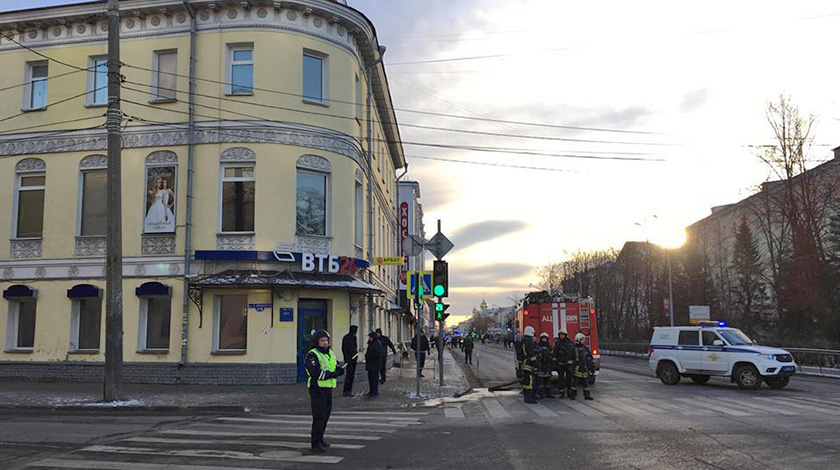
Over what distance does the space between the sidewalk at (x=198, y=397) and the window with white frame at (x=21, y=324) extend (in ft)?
5.16

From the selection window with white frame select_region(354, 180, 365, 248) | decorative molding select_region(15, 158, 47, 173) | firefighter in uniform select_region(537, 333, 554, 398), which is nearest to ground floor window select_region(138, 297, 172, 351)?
decorative molding select_region(15, 158, 47, 173)

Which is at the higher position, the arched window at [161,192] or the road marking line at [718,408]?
the arched window at [161,192]

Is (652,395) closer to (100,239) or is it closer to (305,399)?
(305,399)

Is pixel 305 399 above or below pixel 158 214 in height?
below

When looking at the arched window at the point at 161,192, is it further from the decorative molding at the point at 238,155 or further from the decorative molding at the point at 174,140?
the decorative molding at the point at 238,155

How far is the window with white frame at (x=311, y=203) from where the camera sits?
20375 mm

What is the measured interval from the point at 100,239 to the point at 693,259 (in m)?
64.3

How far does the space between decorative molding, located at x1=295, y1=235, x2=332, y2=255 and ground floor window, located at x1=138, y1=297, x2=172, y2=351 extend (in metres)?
4.32

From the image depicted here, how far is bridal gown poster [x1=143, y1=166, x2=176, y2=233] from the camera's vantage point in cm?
2000

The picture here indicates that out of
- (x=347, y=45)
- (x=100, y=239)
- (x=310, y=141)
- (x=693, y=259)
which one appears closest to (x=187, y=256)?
(x=100, y=239)

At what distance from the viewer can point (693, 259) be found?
70.4 m

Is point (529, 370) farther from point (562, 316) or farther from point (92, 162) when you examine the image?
point (92, 162)

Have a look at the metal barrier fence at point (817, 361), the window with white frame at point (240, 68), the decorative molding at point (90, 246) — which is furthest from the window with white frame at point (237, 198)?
the metal barrier fence at point (817, 361)

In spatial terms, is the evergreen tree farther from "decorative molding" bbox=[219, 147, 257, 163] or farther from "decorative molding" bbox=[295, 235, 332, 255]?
"decorative molding" bbox=[219, 147, 257, 163]
